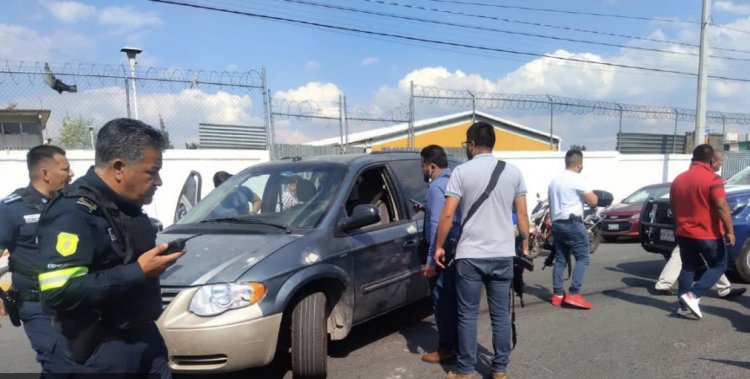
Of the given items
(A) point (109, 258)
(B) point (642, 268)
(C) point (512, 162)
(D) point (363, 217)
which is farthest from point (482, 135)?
(C) point (512, 162)

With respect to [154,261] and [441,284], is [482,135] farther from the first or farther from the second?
[154,261]

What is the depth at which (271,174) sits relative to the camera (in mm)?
4992

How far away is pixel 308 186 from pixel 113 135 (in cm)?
262

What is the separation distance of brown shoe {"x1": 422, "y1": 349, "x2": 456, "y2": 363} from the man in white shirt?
2.17 m

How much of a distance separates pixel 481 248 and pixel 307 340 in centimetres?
141

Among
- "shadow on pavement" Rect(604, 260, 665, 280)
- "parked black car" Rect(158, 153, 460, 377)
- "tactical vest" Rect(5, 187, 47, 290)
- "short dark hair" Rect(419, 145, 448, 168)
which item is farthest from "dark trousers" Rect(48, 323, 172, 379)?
"shadow on pavement" Rect(604, 260, 665, 280)

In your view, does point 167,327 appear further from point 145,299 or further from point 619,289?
point 619,289

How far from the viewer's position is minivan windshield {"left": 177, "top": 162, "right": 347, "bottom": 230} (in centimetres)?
431

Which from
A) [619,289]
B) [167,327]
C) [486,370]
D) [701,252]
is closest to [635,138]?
[619,289]

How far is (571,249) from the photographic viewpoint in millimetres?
5906

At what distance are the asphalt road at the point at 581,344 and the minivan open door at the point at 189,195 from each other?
1962 mm

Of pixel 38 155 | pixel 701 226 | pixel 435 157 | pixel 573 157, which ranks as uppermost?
pixel 38 155

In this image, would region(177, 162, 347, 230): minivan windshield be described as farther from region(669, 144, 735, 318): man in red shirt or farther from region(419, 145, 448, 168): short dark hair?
region(669, 144, 735, 318): man in red shirt

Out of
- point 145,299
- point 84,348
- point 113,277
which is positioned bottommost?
point 84,348
